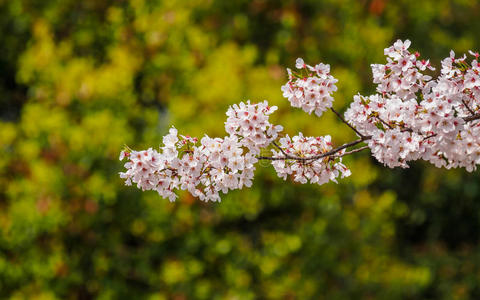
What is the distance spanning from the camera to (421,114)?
2.05m

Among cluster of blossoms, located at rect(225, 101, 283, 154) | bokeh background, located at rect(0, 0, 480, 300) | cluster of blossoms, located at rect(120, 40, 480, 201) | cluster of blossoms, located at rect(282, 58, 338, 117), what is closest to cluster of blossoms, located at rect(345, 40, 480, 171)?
cluster of blossoms, located at rect(120, 40, 480, 201)

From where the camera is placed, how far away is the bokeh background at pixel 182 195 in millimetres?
5262

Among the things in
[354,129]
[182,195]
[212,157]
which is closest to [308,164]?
A: [354,129]

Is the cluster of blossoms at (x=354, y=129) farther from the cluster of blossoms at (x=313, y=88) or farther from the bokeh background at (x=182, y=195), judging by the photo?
the bokeh background at (x=182, y=195)

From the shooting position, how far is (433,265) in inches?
261

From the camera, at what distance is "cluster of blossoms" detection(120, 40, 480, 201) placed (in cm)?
210

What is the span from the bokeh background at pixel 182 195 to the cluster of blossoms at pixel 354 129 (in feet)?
9.87

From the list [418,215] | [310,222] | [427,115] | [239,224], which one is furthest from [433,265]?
[427,115]

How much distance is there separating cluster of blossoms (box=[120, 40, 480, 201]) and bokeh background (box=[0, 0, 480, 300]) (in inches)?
118

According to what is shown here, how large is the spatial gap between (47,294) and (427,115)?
395 centimetres

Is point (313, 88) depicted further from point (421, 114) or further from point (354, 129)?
point (421, 114)

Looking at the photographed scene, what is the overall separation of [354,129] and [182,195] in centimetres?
312

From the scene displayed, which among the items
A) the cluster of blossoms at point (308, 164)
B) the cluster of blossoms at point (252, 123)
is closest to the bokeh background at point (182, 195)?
the cluster of blossoms at point (308, 164)

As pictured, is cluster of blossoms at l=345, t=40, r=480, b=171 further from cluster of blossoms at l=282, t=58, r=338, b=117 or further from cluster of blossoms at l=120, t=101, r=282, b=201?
cluster of blossoms at l=120, t=101, r=282, b=201
